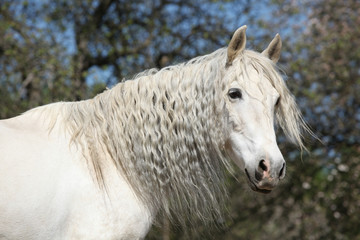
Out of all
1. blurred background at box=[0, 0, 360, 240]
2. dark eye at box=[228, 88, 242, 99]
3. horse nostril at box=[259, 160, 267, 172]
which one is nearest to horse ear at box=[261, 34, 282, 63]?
dark eye at box=[228, 88, 242, 99]

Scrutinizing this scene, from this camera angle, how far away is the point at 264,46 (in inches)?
265

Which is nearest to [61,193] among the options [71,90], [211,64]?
[211,64]

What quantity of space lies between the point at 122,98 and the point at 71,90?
3.97 m

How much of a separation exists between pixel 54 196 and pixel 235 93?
41.6 inches

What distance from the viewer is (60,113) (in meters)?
2.63

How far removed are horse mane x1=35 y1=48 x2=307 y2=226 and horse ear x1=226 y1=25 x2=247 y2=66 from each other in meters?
0.03

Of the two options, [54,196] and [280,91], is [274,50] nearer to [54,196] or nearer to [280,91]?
[280,91]

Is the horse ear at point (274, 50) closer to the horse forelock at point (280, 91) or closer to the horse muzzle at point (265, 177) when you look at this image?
the horse forelock at point (280, 91)

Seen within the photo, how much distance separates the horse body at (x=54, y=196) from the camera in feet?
7.14

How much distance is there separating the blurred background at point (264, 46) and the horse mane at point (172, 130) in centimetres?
403

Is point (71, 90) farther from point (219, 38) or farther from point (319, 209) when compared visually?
point (319, 209)

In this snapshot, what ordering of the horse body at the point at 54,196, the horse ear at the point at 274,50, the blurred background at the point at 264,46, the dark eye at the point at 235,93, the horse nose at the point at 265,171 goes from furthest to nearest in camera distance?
the blurred background at the point at 264,46
the horse ear at the point at 274,50
the dark eye at the point at 235,93
the horse nose at the point at 265,171
the horse body at the point at 54,196

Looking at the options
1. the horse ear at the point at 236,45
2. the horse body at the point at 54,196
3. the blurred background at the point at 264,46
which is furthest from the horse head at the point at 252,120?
the blurred background at the point at 264,46

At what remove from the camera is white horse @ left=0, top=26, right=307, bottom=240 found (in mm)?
2277
